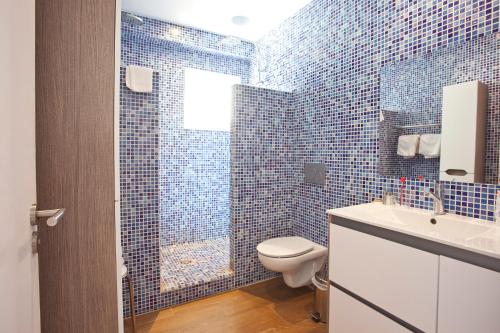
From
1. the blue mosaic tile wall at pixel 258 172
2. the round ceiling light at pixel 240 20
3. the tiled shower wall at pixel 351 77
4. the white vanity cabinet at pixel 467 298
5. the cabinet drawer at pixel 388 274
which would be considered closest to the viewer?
the white vanity cabinet at pixel 467 298

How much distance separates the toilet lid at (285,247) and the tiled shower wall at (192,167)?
0.28 metres

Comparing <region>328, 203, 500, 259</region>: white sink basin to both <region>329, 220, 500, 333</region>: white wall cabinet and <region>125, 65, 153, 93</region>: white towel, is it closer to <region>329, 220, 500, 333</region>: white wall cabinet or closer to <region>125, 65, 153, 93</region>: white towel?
<region>329, 220, 500, 333</region>: white wall cabinet

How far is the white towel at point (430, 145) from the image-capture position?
154 centimetres

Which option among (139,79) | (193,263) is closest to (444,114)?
(139,79)

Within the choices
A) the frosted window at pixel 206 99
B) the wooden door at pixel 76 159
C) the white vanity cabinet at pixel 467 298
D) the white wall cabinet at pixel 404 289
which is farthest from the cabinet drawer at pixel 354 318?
the frosted window at pixel 206 99

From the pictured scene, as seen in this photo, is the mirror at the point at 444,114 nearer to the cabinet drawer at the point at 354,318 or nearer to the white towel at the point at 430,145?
the white towel at the point at 430,145

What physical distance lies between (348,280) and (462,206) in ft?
2.49

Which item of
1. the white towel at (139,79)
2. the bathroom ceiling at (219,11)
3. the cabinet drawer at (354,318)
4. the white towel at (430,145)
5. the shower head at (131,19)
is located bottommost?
the cabinet drawer at (354,318)

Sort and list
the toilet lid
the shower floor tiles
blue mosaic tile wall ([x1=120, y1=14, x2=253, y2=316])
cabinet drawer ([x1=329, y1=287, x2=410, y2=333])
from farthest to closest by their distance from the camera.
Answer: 1. blue mosaic tile wall ([x1=120, y1=14, x2=253, y2=316])
2. the shower floor tiles
3. the toilet lid
4. cabinet drawer ([x1=329, y1=287, x2=410, y2=333])

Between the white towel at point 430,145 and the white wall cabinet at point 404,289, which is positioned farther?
the white towel at point 430,145

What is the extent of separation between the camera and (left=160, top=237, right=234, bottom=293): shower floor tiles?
2.23 metres

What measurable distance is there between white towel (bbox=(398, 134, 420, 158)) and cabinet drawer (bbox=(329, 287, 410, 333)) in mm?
998

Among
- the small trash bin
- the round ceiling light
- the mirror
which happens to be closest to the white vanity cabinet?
the mirror

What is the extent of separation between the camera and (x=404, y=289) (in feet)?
3.83
